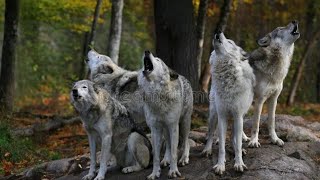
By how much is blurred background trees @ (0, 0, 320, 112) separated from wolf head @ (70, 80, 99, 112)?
651cm

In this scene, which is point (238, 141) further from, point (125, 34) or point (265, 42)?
point (125, 34)

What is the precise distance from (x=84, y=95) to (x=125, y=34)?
21.8m

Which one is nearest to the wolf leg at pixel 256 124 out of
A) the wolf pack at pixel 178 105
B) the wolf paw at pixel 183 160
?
the wolf pack at pixel 178 105

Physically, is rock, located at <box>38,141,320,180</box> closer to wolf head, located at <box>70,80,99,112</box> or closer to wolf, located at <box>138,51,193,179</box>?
wolf, located at <box>138,51,193,179</box>

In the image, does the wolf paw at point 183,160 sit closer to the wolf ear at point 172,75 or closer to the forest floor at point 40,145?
the wolf ear at point 172,75

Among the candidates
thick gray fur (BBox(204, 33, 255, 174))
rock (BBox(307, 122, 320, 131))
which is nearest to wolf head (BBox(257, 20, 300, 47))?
thick gray fur (BBox(204, 33, 255, 174))

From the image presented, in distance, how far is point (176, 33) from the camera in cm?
1172

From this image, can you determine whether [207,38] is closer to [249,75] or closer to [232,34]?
[232,34]

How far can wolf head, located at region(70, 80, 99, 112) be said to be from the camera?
7406 mm

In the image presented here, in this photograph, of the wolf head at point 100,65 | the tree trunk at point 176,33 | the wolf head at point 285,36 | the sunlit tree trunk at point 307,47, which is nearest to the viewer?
the wolf head at point 285,36

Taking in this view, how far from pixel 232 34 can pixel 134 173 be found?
14.8 meters

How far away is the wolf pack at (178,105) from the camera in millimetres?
6965

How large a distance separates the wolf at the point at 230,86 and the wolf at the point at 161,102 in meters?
0.59

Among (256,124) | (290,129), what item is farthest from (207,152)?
(290,129)
